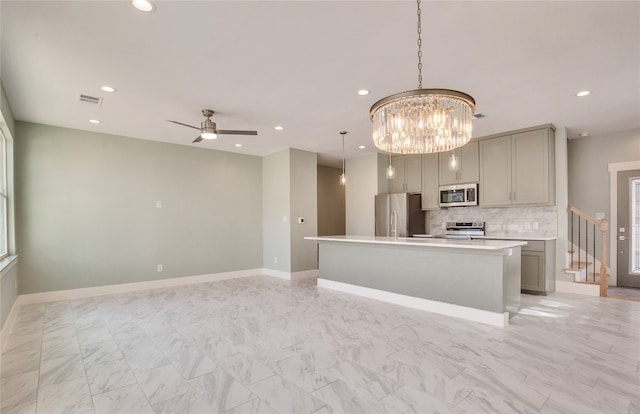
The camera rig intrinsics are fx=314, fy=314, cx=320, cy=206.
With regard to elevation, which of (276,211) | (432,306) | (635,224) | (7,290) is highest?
(276,211)

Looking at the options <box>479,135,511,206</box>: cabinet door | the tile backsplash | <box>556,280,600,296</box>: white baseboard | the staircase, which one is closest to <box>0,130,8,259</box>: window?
the tile backsplash

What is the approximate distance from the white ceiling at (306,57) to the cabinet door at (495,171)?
3.13 feet

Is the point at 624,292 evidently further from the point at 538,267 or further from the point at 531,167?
the point at 531,167

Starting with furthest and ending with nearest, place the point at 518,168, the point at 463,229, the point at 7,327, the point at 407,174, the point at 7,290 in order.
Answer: the point at 407,174, the point at 463,229, the point at 518,168, the point at 7,290, the point at 7,327

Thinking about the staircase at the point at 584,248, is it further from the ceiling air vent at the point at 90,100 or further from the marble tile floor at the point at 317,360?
the ceiling air vent at the point at 90,100

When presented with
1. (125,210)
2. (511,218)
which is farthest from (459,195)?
(125,210)

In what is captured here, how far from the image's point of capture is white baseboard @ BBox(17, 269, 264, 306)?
4.77 meters

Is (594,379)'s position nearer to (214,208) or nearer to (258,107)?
(258,107)

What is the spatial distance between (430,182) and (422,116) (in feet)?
13.5

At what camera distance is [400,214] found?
646cm

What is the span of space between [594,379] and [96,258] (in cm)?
651

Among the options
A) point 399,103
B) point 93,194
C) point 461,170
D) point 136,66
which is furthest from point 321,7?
point 93,194

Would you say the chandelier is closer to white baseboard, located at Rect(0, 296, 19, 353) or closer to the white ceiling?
the white ceiling

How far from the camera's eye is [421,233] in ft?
21.5
